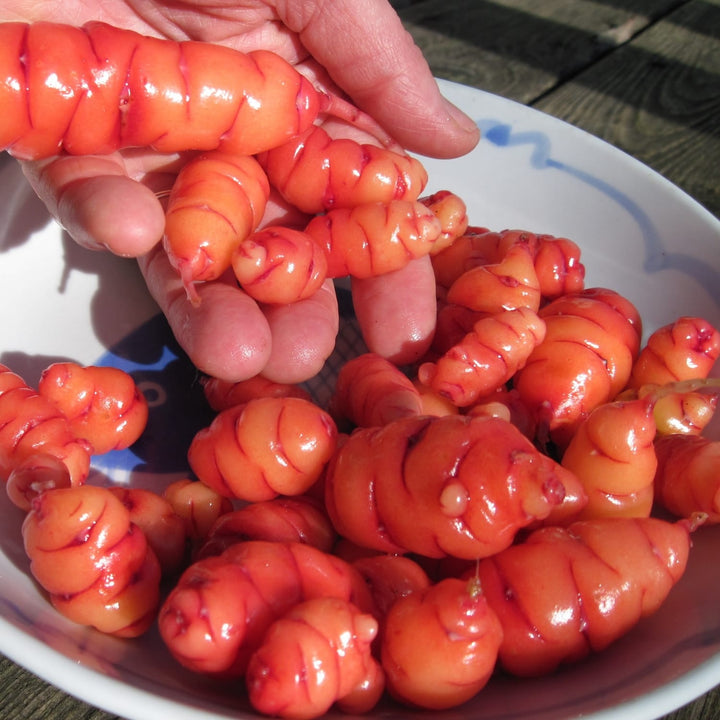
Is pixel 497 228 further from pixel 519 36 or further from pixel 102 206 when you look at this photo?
pixel 519 36

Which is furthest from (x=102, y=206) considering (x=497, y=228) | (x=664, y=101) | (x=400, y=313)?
(x=664, y=101)

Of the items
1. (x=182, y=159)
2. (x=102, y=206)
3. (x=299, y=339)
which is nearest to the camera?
(x=102, y=206)

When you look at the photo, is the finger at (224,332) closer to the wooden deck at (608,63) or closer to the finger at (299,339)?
the finger at (299,339)

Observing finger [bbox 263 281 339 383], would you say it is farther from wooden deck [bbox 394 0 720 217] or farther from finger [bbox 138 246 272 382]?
wooden deck [bbox 394 0 720 217]

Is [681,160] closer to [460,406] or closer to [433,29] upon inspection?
[433,29]

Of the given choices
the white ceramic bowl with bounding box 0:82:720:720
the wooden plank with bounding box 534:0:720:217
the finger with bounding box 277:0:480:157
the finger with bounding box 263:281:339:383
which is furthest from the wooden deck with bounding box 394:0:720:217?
the finger with bounding box 263:281:339:383

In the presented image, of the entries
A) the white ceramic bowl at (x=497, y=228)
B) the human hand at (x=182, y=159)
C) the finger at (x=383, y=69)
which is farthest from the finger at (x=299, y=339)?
the finger at (x=383, y=69)
